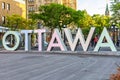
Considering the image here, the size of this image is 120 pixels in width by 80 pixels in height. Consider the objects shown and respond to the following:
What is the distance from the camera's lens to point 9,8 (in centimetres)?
8006

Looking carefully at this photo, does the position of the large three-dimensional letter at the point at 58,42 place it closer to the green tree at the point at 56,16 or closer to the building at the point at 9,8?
the green tree at the point at 56,16

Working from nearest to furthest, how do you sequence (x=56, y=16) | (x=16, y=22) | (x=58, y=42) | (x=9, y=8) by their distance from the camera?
(x=58, y=42) → (x=16, y=22) → (x=56, y=16) → (x=9, y=8)

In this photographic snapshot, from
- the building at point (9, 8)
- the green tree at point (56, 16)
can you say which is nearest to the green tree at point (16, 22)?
the green tree at point (56, 16)

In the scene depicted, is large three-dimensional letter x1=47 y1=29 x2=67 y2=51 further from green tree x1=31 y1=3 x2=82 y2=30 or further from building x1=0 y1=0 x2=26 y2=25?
building x1=0 y1=0 x2=26 y2=25

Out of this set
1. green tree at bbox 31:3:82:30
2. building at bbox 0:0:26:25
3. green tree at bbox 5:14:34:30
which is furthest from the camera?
building at bbox 0:0:26:25

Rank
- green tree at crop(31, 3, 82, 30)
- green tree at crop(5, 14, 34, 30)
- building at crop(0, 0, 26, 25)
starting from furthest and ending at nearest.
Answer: building at crop(0, 0, 26, 25)
green tree at crop(31, 3, 82, 30)
green tree at crop(5, 14, 34, 30)

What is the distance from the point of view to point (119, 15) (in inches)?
2450

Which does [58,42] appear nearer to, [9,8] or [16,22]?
[16,22]

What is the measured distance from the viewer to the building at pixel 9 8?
76.0 meters

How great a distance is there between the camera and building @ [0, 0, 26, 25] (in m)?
76.0

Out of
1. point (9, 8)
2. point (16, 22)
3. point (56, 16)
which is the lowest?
point (16, 22)

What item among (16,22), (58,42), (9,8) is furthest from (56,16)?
(58,42)

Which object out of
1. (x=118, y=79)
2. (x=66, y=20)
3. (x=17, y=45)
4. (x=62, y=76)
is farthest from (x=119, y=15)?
(x=118, y=79)

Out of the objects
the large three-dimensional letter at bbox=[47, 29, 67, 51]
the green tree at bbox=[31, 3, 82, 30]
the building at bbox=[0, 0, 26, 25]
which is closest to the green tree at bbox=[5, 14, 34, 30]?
the green tree at bbox=[31, 3, 82, 30]
